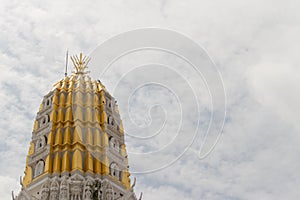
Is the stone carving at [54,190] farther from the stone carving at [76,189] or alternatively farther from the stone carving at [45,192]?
the stone carving at [76,189]

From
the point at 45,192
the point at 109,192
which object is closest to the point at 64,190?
the point at 45,192

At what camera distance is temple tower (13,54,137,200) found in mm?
36344

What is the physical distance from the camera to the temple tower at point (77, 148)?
36.3m

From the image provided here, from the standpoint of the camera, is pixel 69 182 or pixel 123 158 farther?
pixel 123 158

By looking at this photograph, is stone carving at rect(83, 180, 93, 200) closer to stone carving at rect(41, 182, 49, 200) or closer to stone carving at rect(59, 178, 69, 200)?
stone carving at rect(59, 178, 69, 200)

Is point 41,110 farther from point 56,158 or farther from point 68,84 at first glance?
point 56,158

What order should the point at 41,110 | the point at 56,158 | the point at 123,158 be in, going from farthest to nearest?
the point at 41,110
the point at 123,158
the point at 56,158

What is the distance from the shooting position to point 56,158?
3847cm

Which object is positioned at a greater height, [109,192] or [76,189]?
[76,189]

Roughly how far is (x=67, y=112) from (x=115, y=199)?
1080cm

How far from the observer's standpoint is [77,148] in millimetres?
38938

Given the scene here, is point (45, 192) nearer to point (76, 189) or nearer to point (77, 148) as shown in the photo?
point (76, 189)

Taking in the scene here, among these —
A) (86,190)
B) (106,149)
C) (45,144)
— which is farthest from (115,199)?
(45,144)

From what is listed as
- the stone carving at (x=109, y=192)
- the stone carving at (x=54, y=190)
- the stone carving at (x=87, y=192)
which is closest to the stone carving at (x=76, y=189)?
the stone carving at (x=87, y=192)
